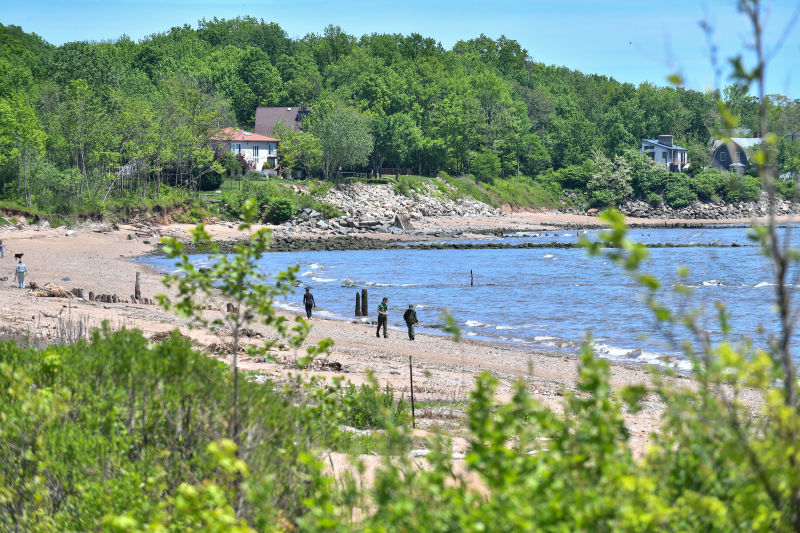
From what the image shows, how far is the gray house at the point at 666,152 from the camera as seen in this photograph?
126m

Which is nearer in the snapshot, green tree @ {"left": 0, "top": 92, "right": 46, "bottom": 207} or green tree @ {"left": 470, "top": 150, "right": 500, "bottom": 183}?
A: green tree @ {"left": 0, "top": 92, "right": 46, "bottom": 207}

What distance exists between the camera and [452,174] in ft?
365

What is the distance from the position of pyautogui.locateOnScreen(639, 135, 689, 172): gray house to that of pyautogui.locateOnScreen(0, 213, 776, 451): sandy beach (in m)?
96.5

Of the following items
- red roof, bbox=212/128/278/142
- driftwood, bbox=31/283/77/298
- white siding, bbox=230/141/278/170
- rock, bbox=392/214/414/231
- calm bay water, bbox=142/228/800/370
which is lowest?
calm bay water, bbox=142/228/800/370

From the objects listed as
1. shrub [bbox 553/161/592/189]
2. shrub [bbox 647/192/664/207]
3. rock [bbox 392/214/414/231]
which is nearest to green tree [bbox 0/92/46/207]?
rock [bbox 392/214/414/231]

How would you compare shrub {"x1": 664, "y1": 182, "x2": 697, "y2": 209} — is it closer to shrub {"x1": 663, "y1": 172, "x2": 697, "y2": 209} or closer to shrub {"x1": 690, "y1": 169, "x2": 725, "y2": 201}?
shrub {"x1": 663, "y1": 172, "x2": 697, "y2": 209}

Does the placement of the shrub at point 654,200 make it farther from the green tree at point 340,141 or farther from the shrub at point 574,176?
the green tree at point 340,141

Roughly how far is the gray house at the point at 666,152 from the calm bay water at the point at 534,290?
2213 inches

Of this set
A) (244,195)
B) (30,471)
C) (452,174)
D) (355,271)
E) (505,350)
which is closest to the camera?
(30,471)

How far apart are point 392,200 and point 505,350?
67925 mm

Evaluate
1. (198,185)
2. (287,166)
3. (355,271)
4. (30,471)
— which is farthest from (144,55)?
(30,471)

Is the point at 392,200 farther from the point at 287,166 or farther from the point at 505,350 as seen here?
the point at 505,350

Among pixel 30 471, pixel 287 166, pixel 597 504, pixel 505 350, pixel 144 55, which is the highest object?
pixel 144 55

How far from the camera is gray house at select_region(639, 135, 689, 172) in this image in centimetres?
12594
